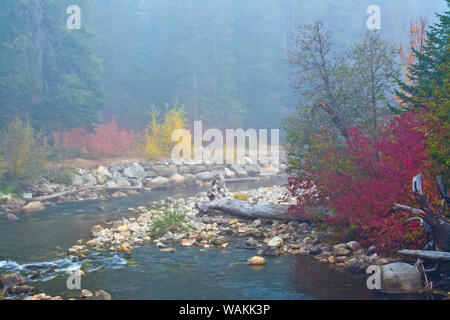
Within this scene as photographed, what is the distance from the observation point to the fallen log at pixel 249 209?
11.5 metres

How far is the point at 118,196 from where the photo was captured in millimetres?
20109

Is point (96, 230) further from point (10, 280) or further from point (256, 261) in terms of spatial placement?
point (256, 261)

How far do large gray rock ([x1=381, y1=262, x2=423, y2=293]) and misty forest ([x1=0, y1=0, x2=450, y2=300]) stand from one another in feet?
0.08

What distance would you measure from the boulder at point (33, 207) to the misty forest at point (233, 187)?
13 centimetres

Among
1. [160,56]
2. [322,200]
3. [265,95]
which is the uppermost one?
[160,56]

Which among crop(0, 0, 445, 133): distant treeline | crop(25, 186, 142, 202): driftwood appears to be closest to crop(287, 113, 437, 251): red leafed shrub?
crop(25, 186, 142, 202): driftwood

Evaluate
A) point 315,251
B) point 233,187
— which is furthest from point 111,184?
point 315,251

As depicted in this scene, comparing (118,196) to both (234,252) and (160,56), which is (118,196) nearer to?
(234,252)

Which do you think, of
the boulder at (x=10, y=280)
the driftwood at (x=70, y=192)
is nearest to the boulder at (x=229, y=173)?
the driftwood at (x=70, y=192)

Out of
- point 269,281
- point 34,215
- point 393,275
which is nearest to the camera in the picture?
point 393,275

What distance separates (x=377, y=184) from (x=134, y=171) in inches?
Result: 701

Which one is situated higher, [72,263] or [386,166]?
[386,166]

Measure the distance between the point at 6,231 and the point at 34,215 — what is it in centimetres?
268

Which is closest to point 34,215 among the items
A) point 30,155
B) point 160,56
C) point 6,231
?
point 6,231
